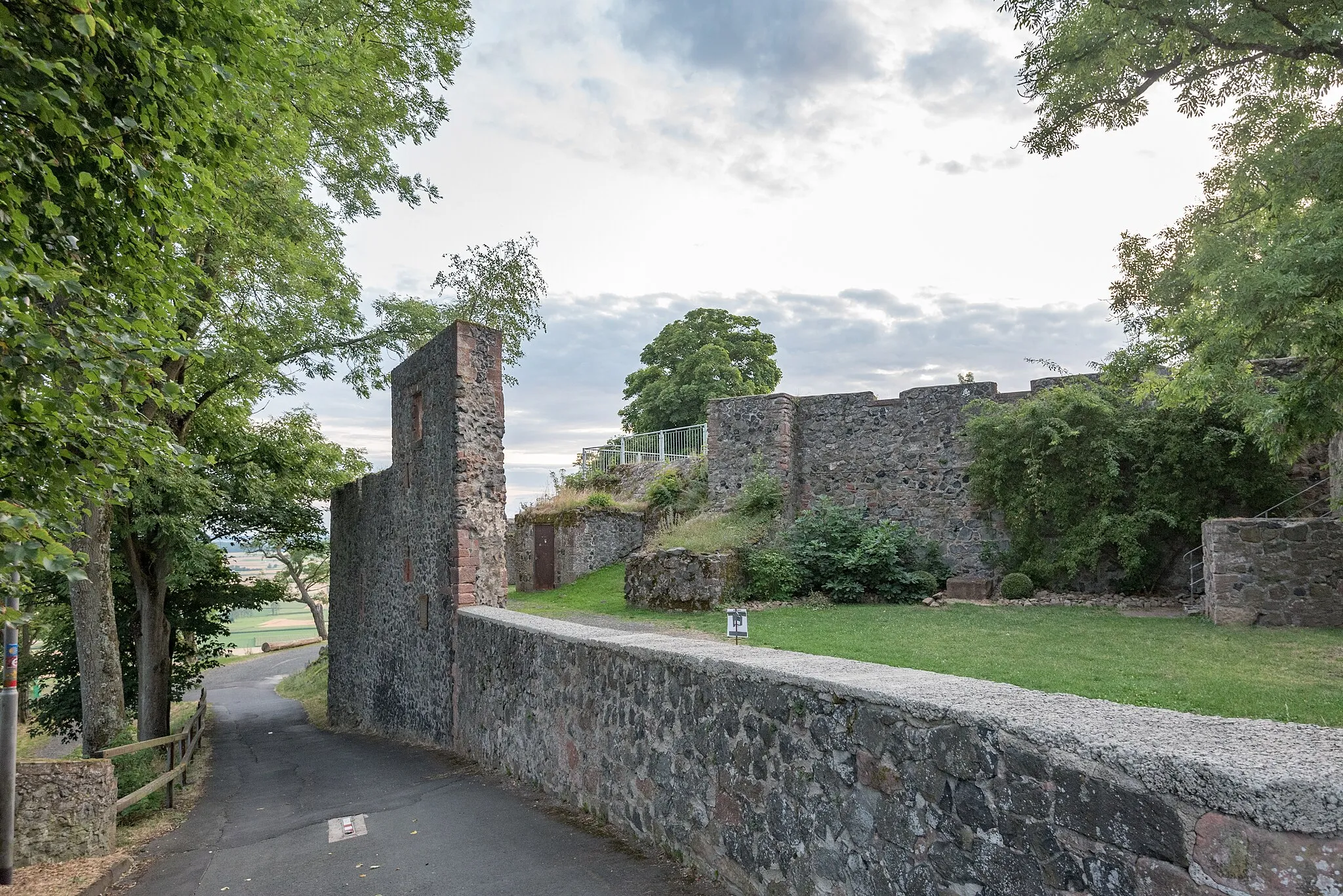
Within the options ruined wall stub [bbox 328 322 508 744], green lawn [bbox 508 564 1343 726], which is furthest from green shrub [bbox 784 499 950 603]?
ruined wall stub [bbox 328 322 508 744]

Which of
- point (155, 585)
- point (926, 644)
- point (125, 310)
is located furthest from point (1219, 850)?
point (155, 585)

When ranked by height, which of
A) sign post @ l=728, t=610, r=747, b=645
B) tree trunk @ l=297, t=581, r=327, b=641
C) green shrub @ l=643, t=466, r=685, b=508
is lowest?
tree trunk @ l=297, t=581, r=327, b=641

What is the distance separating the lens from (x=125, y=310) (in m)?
5.36

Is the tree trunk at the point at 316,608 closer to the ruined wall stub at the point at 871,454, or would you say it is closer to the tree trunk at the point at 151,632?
the tree trunk at the point at 151,632

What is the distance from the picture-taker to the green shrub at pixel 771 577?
1391cm

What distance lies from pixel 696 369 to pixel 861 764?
31.0 metres

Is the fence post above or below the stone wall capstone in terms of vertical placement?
below

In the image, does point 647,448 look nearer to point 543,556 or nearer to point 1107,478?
point 543,556

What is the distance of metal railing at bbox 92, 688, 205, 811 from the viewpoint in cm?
765

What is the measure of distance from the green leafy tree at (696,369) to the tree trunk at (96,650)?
2418cm

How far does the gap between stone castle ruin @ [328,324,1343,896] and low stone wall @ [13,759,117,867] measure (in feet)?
10.7

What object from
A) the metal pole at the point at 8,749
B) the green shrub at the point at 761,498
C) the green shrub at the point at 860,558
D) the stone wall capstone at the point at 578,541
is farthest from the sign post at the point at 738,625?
the stone wall capstone at the point at 578,541

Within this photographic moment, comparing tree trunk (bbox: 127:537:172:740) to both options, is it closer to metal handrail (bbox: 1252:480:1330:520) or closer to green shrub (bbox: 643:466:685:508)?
green shrub (bbox: 643:466:685:508)

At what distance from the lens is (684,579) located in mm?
13500
